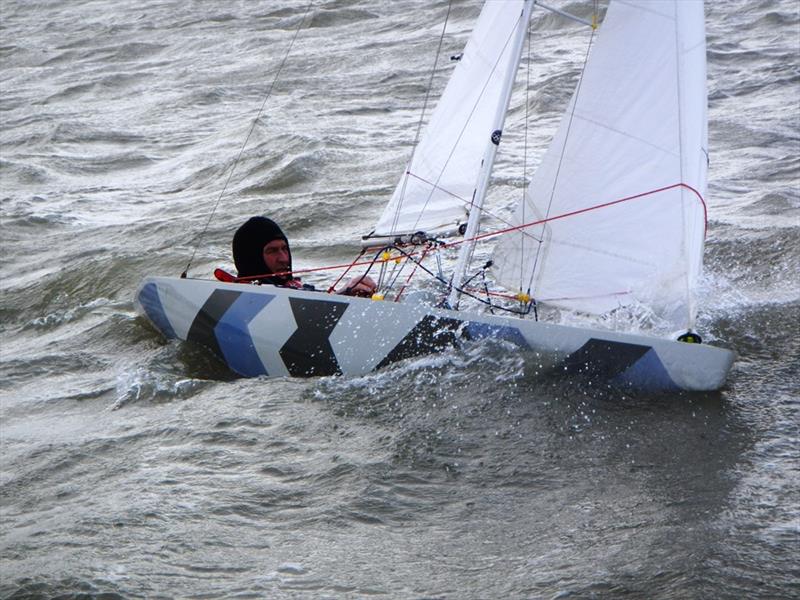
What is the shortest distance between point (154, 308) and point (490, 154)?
2.54 m

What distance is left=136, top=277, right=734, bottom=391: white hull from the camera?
6.38 m

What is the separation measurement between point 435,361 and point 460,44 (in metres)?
12.2

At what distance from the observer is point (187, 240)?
11.1 metres

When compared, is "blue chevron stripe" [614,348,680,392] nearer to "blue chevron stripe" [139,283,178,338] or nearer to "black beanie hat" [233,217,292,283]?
"black beanie hat" [233,217,292,283]

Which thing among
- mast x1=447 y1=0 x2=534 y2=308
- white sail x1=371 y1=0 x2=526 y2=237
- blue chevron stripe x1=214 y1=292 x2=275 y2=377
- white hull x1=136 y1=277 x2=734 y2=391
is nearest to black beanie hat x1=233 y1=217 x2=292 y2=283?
white hull x1=136 y1=277 x2=734 y2=391

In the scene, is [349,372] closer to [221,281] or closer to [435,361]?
[435,361]

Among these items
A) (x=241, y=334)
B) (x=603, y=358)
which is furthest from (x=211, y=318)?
(x=603, y=358)

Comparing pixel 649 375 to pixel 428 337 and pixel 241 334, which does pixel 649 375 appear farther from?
pixel 241 334

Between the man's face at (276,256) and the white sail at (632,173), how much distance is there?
6.03ft

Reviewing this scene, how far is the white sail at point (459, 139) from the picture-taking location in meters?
7.19

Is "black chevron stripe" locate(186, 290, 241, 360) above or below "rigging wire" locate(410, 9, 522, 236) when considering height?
below

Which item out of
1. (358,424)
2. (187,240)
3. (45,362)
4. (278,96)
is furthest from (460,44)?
(358,424)

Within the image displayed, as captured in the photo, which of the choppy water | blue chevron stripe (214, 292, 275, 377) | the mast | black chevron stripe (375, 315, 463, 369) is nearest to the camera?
the choppy water

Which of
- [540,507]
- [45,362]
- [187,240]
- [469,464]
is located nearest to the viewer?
[540,507]
